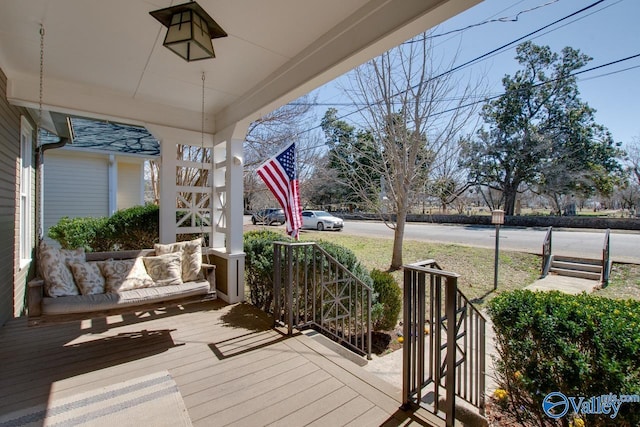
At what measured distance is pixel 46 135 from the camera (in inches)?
242

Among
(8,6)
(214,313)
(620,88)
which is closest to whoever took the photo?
(8,6)

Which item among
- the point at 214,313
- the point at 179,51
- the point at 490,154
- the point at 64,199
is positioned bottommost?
the point at 214,313

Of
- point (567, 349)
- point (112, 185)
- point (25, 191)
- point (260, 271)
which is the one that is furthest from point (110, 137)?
point (567, 349)

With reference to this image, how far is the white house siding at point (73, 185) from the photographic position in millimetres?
7234

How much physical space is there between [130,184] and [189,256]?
6550mm

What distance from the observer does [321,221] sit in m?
15.1

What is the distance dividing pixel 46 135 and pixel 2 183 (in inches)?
155

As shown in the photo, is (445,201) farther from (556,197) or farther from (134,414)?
(556,197)

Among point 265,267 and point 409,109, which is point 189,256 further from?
point 409,109

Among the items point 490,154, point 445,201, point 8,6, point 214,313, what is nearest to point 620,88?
point 445,201

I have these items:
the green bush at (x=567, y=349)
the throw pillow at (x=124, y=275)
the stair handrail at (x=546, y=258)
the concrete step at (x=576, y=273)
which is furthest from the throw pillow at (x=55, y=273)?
the concrete step at (x=576, y=273)

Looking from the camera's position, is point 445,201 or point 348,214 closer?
point 445,201

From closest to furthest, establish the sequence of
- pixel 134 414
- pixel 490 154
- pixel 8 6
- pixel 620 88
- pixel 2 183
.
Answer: pixel 134 414 → pixel 8 6 → pixel 2 183 → pixel 620 88 → pixel 490 154

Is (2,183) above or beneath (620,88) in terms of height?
beneath
